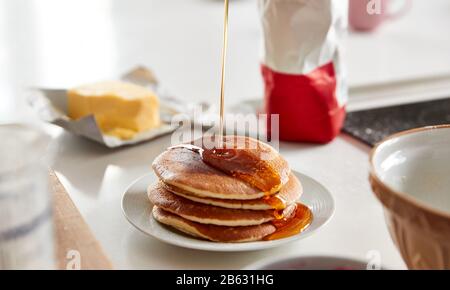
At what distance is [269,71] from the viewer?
1.16 metres

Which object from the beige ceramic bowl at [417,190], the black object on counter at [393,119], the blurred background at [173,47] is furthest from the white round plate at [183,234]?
the blurred background at [173,47]

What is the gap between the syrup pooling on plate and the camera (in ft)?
2.68

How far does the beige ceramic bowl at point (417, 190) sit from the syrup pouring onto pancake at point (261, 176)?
14 cm

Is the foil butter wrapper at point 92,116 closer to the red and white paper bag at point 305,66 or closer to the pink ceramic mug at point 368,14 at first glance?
the red and white paper bag at point 305,66

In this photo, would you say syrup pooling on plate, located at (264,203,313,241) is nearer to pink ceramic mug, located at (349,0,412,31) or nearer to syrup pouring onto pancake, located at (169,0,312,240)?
syrup pouring onto pancake, located at (169,0,312,240)

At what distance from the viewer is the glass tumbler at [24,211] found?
593 millimetres

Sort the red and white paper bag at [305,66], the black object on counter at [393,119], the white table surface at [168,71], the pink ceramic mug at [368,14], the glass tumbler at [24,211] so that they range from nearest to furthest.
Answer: the glass tumbler at [24,211] < the white table surface at [168,71] < the red and white paper bag at [305,66] < the black object on counter at [393,119] < the pink ceramic mug at [368,14]

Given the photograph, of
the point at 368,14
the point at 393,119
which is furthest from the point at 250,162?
the point at 368,14

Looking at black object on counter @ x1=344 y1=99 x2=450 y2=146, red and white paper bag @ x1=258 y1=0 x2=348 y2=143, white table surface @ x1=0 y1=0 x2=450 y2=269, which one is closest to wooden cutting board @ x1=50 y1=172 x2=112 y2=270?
white table surface @ x1=0 y1=0 x2=450 y2=269

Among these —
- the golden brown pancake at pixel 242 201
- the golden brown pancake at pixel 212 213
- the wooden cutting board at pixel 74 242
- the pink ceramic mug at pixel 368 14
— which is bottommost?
the wooden cutting board at pixel 74 242

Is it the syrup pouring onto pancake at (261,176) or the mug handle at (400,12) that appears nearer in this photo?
the syrup pouring onto pancake at (261,176)

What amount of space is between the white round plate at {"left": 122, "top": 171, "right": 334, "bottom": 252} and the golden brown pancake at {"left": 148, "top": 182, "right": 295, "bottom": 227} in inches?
1.0
